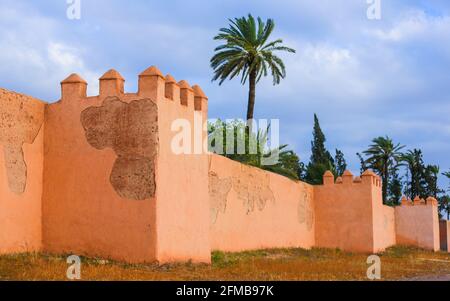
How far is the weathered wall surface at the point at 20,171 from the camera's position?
12.5 metres

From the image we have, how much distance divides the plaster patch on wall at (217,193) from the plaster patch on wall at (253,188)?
655 mm

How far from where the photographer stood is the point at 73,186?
1354 centimetres

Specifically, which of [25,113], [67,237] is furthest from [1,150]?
[67,237]

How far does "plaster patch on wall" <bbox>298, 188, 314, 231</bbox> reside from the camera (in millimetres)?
25500

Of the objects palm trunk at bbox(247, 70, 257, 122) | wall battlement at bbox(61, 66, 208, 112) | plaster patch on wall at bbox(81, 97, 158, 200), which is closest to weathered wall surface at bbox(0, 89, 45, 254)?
wall battlement at bbox(61, 66, 208, 112)

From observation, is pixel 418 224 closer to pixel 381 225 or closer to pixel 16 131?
pixel 381 225

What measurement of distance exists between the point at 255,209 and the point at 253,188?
0.70 m

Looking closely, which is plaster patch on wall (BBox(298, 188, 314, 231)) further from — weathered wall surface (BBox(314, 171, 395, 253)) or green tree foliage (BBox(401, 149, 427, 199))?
green tree foliage (BBox(401, 149, 427, 199))

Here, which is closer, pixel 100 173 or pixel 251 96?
pixel 100 173

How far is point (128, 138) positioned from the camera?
13.3 metres

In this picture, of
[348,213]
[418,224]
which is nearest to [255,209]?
[348,213]

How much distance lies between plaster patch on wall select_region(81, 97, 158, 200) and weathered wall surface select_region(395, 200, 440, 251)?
25440mm

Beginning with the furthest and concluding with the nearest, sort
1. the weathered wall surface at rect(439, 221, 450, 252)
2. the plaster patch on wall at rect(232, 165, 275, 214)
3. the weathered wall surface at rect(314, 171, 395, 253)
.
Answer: the weathered wall surface at rect(439, 221, 450, 252)
the weathered wall surface at rect(314, 171, 395, 253)
the plaster patch on wall at rect(232, 165, 275, 214)

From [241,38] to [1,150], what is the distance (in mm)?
19665
